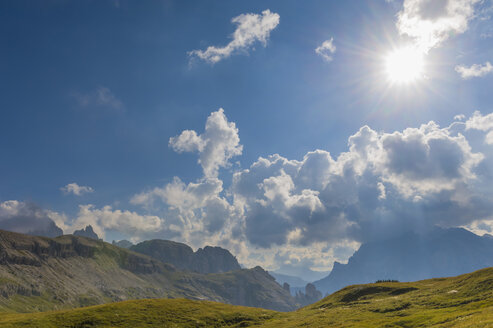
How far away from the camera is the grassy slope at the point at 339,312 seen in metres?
59.2

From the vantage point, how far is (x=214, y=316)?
9338 cm

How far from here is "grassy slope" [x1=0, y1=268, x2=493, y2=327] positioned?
5916cm

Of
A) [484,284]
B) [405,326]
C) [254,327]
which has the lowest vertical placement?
[254,327]

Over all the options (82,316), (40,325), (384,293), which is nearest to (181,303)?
(82,316)

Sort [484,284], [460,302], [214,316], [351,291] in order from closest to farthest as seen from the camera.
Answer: [460,302], [484,284], [214,316], [351,291]

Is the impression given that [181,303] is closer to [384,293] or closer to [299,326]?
[299,326]

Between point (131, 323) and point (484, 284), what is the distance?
288ft

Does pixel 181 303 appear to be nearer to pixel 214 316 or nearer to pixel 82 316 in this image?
pixel 214 316

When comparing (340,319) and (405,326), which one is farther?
(340,319)

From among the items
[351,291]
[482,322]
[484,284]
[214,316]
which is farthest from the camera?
[351,291]

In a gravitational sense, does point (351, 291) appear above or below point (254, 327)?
above

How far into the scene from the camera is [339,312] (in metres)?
79.3

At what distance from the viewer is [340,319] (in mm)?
69438

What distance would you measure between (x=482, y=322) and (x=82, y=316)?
92417 mm
